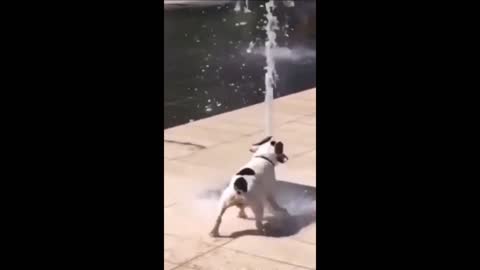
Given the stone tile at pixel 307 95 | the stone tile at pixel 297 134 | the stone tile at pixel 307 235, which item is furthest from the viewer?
the stone tile at pixel 307 95

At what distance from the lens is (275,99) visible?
770 centimetres

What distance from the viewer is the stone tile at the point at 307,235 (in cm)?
393

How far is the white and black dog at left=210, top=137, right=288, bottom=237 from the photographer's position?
3867 millimetres

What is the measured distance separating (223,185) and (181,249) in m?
1.10

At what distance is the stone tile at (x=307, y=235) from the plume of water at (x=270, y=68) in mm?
2235

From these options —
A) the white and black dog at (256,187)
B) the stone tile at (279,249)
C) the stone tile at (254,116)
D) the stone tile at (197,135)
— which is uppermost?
A: the white and black dog at (256,187)

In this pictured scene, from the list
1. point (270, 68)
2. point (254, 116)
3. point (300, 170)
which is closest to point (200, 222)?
point (300, 170)

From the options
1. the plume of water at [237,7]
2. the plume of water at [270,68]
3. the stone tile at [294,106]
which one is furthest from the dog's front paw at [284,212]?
the plume of water at [237,7]

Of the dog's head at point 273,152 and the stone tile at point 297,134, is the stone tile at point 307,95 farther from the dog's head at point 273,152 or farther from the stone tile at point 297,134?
the dog's head at point 273,152
